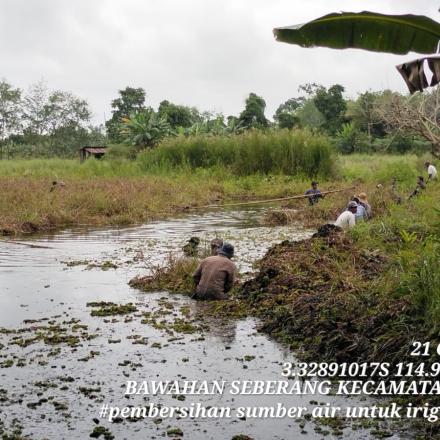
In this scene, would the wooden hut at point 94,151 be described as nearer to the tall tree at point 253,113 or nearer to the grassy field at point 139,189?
the grassy field at point 139,189

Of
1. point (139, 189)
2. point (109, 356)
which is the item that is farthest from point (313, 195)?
point (109, 356)

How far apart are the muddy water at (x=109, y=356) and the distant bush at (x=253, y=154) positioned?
58.3 feet

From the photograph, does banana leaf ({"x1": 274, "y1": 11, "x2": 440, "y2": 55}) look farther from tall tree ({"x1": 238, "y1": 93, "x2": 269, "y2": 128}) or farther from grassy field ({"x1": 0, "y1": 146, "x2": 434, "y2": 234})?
tall tree ({"x1": 238, "y1": 93, "x2": 269, "y2": 128})

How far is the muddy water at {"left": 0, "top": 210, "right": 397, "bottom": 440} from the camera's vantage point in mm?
4918

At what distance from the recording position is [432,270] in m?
5.72

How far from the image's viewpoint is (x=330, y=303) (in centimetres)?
679

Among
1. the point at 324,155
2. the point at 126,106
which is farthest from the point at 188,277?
the point at 126,106

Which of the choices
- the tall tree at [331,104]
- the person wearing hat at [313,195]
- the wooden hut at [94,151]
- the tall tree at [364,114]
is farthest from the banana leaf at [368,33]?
the tall tree at [331,104]

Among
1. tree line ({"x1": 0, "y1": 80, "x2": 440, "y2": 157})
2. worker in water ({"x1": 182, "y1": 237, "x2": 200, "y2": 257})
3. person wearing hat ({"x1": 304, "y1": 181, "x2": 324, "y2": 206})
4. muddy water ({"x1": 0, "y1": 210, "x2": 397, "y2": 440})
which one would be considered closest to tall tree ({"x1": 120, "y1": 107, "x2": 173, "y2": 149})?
tree line ({"x1": 0, "y1": 80, "x2": 440, "y2": 157})

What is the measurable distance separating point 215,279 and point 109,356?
244cm

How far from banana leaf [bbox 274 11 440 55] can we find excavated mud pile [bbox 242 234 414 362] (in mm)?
2518

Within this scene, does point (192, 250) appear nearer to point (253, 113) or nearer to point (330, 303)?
point (330, 303)

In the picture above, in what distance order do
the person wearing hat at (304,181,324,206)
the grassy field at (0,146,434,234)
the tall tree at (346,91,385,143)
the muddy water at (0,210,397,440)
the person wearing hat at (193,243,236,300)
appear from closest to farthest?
the muddy water at (0,210,397,440) < the person wearing hat at (193,243,236,300) < the grassy field at (0,146,434,234) < the person wearing hat at (304,181,324,206) < the tall tree at (346,91,385,143)

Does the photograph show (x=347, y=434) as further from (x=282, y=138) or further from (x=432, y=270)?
(x=282, y=138)
